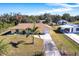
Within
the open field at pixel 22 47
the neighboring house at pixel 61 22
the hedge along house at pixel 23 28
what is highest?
the neighboring house at pixel 61 22

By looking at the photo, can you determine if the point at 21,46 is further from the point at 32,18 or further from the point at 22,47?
the point at 32,18

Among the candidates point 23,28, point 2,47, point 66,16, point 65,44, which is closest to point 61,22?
point 66,16

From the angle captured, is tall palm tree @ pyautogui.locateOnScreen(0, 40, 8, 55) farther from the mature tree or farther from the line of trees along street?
the mature tree

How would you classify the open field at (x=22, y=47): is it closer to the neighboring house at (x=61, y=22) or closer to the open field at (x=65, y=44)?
the open field at (x=65, y=44)

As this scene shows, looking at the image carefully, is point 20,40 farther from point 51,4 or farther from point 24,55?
point 51,4

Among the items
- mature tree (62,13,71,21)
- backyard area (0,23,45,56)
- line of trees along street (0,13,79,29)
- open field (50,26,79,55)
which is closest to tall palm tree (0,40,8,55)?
backyard area (0,23,45,56)

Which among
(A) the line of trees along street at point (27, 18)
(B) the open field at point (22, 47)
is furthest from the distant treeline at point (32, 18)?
(B) the open field at point (22, 47)

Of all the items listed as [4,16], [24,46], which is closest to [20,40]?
[24,46]
